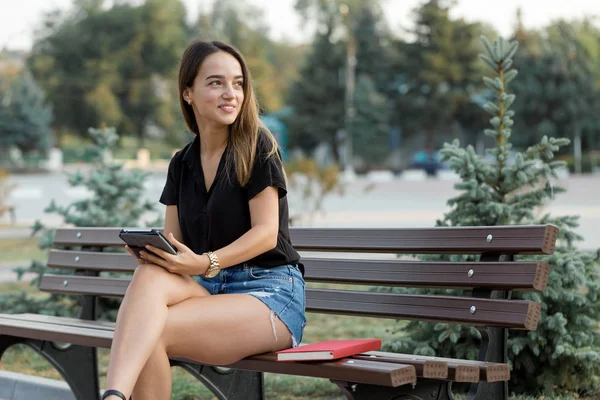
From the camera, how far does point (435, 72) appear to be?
53281mm

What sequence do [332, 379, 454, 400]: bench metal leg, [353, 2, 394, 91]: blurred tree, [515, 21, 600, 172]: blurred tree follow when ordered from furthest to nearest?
[353, 2, 394, 91]: blurred tree → [515, 21, 600, 172]: blurred tree → [332, 379, 454, 400]: bench metal leg

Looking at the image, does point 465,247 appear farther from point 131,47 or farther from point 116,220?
point 131,47

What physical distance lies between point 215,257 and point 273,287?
0.24 meters

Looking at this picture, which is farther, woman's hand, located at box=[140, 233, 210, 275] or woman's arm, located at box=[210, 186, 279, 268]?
woman's arm, located at box=[210, 186, 279, 268]

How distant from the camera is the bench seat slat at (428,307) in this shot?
319 centimetres

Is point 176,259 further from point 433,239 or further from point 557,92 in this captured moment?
point 557,92

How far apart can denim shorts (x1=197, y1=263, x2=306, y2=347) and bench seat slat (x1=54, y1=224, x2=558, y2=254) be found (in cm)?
47

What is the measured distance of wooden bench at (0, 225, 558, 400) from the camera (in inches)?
115

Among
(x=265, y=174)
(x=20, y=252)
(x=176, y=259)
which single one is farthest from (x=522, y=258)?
(x=20, y=252)

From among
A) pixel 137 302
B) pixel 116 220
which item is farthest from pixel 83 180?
pixel 137 302

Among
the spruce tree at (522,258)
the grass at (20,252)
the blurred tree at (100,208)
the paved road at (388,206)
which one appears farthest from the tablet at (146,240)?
the grass at (20,252)

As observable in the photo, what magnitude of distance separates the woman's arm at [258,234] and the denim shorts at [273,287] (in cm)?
10

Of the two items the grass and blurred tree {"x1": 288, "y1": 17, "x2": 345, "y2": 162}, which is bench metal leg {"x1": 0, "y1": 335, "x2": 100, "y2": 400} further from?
blurred tree {"x1": 288, "y1": 17, "x2": 345, "y2": 162}

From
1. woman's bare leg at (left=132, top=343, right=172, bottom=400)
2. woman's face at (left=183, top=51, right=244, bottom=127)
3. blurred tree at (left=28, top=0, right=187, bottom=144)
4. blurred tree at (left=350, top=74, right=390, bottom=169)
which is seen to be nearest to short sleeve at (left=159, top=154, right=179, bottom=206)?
woman's face at (left=183, top=51, right=244, bottom=127)
